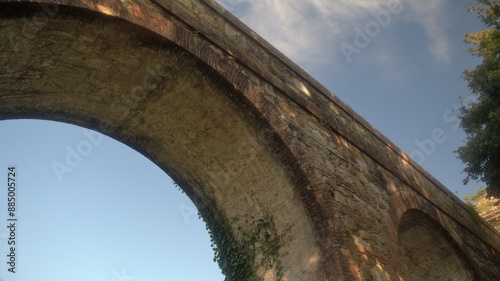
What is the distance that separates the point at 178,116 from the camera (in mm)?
5164

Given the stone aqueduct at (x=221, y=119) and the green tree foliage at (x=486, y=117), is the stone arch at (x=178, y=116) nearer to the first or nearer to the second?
the stone aqueduct at (x=221, y=119)

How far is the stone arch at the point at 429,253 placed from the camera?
7.45 meters

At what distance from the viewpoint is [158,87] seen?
488 centimetres

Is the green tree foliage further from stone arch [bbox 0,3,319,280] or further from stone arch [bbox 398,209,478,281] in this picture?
stone arch [bbox 0,3,319,280]

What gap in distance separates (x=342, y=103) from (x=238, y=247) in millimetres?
3439

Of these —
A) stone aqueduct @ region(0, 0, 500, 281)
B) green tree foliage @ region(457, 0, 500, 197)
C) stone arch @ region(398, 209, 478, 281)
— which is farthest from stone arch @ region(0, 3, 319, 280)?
green tree foliage @ region(457, 0, 500, 197)

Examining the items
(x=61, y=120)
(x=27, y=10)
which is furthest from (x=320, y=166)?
(x=27, y=10)

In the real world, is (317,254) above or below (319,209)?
below

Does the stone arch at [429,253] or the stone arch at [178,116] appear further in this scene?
the stone arch at [429,253]

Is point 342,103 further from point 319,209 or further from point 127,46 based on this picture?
point 127,46

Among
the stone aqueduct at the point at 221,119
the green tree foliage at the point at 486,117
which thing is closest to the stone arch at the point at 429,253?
the stone aqueduct at the point at 221,119

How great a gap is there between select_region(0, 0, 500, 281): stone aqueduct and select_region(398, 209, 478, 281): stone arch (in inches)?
51.0

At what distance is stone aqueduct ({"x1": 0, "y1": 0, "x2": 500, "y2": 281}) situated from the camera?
415cm

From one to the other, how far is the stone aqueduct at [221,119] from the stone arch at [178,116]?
1cm
